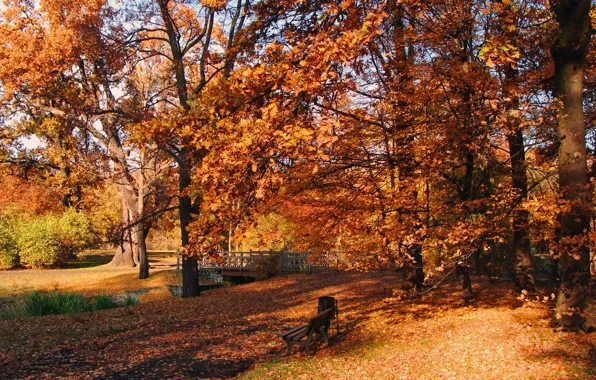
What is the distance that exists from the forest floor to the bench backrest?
1.55ft

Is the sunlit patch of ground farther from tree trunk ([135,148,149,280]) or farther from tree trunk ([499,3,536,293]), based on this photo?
tree trunk ([499,3,536,293])

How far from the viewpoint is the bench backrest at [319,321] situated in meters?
8.16

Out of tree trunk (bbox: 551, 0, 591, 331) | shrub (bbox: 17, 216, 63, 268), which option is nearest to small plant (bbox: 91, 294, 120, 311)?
tree trunk (bbox: 551, 0, 591, 331)

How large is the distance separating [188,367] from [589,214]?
6.79 meters

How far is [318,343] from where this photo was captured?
362 inches

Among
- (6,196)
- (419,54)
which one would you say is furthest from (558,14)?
(6,196)

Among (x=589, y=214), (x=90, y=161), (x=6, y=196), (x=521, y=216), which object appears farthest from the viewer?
(x=6, y=196)

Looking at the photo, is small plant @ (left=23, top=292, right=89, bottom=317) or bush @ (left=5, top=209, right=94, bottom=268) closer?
small plant @ (left=23, top=292, right=89, bottom=317)

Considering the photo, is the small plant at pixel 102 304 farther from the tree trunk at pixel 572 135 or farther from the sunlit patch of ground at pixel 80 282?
the tree trunk at pixel 572 135

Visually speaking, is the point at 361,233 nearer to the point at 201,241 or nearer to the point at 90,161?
the point at 201,241

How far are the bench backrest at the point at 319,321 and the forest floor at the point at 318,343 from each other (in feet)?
1.55

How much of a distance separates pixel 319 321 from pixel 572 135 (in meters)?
5.26

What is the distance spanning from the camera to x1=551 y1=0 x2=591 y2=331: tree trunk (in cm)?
755

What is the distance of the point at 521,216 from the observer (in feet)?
32.7
